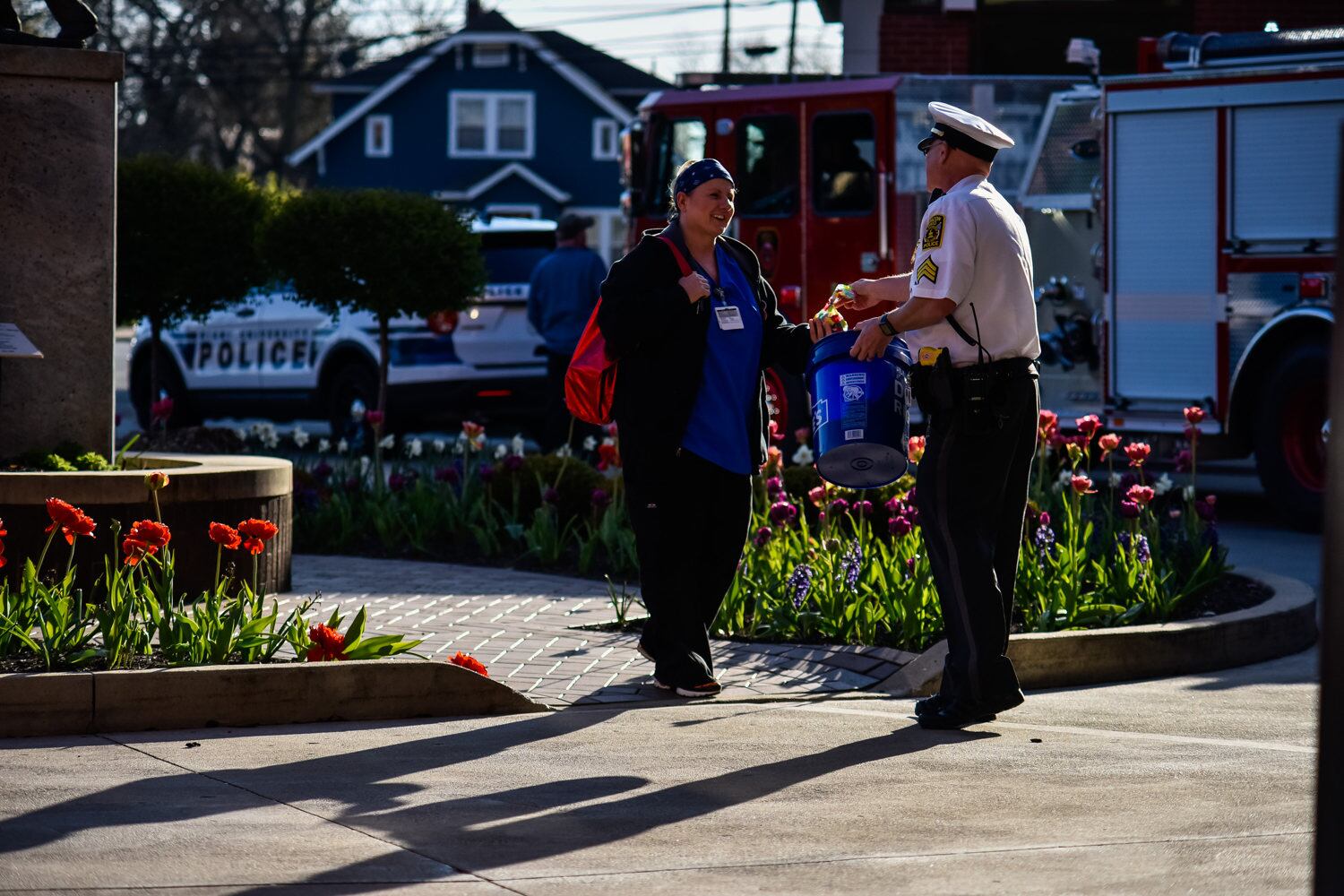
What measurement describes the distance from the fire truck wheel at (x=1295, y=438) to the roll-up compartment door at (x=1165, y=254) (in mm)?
505

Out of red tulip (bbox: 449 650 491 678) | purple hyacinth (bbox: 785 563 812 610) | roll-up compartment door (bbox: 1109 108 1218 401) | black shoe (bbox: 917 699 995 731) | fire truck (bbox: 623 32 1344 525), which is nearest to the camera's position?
black shoe (bbox: 917 699 995 731)

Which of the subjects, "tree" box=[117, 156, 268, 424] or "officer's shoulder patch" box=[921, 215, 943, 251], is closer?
"officer's shoulder patch" box=[921, 215, 943, 251]

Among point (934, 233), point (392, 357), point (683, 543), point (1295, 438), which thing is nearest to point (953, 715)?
point (683, 543)

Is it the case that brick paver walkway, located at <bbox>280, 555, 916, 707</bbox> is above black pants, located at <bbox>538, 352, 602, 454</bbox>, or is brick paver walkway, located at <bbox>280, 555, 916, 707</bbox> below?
below

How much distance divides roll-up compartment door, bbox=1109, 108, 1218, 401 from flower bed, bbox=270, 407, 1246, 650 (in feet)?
3.54

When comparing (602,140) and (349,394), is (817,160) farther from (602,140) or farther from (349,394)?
(602,140)

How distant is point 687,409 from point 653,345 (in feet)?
0.81

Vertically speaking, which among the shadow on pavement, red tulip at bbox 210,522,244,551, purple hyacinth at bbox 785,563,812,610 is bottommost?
the shadow on pavement

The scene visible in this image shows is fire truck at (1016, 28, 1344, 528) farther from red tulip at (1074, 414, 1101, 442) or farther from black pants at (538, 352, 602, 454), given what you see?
red tulip at (1074, 414, 1101, 442)

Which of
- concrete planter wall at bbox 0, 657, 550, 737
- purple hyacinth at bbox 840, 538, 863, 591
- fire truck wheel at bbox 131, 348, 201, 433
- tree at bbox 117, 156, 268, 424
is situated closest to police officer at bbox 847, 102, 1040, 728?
concrete planter wall at bbox 0, 657, 550, 737

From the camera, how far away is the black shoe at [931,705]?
6.43 meters

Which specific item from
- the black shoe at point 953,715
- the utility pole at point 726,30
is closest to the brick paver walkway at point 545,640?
the black shoe at point 953,715

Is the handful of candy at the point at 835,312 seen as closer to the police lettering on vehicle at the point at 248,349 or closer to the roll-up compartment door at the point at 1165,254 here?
the roll-up compartment door at the point at 1165,254

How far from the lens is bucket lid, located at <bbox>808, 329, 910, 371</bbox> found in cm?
662
